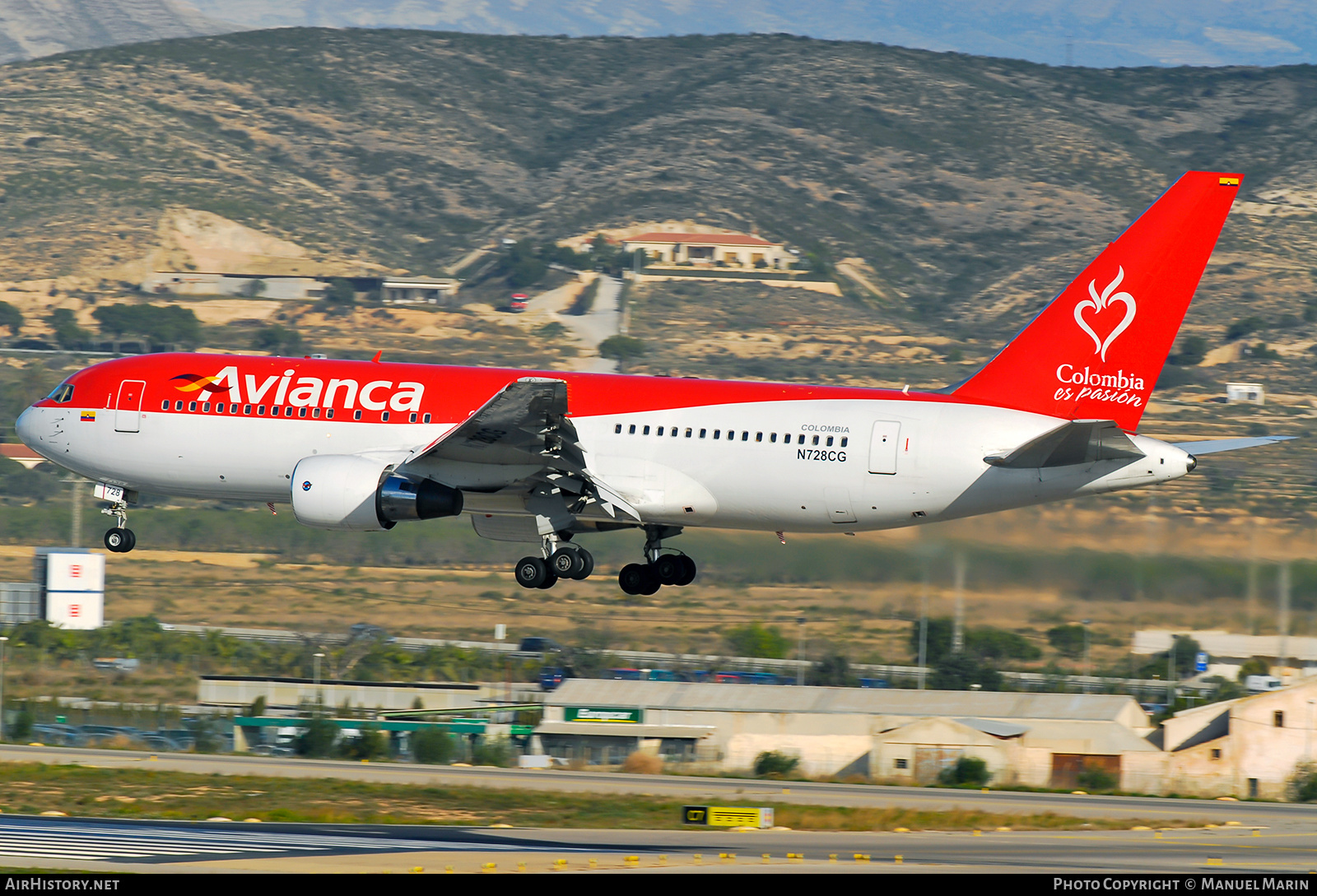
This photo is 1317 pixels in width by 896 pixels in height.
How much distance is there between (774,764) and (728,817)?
17.3 m

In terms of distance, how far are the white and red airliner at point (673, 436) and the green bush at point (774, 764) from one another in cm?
2053

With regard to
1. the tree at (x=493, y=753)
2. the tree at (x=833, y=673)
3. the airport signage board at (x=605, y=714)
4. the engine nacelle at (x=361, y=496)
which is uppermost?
Answer: the engine nacelle at (x=361, y=496)

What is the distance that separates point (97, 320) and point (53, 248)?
18067 millimetres

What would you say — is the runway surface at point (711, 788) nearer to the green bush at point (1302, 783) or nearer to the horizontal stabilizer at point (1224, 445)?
the green bush at point (1302, 783)

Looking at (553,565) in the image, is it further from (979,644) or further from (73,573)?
(73,573)

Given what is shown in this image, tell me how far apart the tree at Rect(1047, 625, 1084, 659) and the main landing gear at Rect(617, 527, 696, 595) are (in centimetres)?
2396

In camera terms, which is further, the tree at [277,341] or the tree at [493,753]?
the tree at [277,341]

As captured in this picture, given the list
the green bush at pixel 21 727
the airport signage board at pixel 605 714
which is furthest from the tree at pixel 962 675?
the green bush at pixel 21 727

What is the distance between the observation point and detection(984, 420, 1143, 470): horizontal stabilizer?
110ft

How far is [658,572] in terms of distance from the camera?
4012 centimetres

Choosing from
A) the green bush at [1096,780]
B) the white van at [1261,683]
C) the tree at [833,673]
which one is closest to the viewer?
the green bush at [1096,780]

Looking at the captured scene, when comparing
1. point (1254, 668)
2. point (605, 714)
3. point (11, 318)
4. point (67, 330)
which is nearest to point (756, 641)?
point (605, 714)

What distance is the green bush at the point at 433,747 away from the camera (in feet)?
196

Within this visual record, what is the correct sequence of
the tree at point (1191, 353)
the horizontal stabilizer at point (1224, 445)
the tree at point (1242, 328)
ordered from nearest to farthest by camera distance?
the horizontal stabilizer at point (1224, 445) → the tree at point (1191, 353) → the tree at point (1242, 328)
